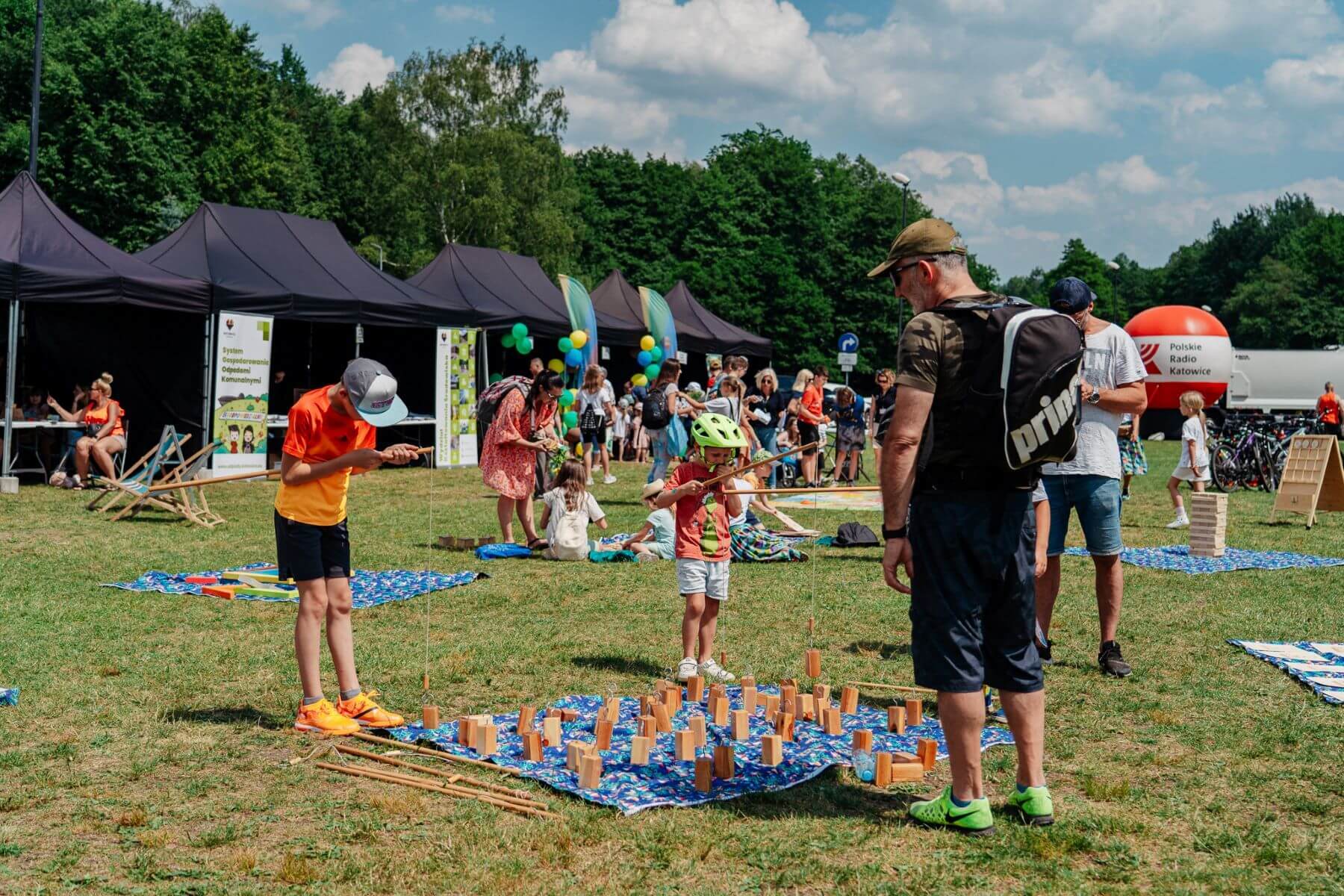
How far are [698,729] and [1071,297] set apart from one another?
3.08m

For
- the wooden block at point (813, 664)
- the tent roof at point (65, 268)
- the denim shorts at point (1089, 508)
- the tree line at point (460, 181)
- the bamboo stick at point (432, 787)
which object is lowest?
the bamboo stick at point (432, 787)

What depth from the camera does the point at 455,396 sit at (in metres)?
21.3

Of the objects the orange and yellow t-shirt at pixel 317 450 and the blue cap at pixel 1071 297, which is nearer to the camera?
the orange and yellow t-shirt at pixel 317 450

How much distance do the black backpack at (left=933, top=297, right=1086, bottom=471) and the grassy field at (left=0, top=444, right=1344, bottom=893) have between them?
1.34 meters

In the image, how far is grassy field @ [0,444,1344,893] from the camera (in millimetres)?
3830

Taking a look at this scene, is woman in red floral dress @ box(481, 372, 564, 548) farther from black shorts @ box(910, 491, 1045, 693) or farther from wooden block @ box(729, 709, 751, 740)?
black shorts @ box(910, 491, 1045, 693)

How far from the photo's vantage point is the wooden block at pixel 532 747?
4.95m

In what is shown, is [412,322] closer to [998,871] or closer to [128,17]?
[998,871]

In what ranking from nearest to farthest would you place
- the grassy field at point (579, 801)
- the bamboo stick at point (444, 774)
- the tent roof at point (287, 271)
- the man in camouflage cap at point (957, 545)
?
the grassy field at point (579, 801) → the man in camouflage cap at point (957, 545) → the bamboo stick at point (444, 774) → the tent roof at point (287, 271)

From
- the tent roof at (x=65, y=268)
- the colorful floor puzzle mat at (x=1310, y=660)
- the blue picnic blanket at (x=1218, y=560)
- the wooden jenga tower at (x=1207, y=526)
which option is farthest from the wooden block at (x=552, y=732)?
the tent roof at (x=65, y=268)

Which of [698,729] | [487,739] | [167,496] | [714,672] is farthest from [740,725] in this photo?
[167,496]

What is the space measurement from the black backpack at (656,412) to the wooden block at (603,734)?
10114mm

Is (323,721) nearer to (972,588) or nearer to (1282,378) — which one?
(972,588)

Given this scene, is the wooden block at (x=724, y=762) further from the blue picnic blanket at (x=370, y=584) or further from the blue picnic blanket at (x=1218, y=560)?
the blue picnic blanket at (x=1218, y=560)
